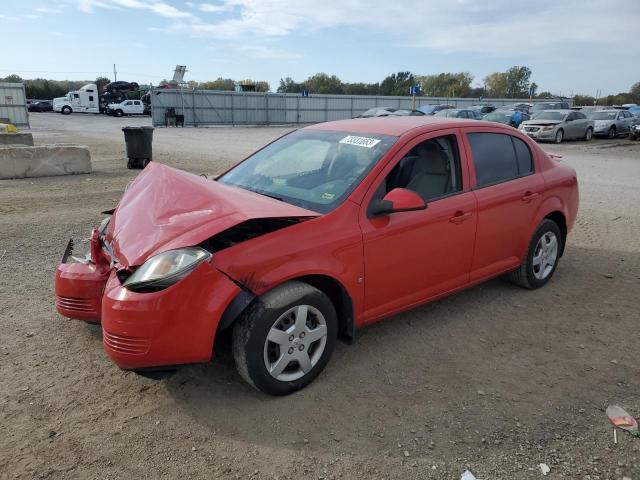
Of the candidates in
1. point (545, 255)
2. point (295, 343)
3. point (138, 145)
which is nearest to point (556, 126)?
point (138, 145)

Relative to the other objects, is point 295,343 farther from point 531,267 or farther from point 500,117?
point 500,117

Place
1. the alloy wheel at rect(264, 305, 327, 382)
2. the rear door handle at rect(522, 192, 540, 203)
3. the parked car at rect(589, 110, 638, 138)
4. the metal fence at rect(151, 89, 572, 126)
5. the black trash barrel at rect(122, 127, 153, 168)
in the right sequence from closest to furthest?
the alloy wheel at rect(264, 305, 327, 382) < the rear door handle at rect(522, 192, 540, 203) < the black trash barrel at rect(122, 127, 153, 168) < the parked car at rect(589, 110, 638, 138) < the metal fence at rect(151, 89, 572, 126)

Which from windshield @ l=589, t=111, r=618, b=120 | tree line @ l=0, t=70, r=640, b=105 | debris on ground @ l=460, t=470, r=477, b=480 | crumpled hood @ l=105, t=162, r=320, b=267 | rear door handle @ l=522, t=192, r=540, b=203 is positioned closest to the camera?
debris on ground @ l=460, t=470, r=477, b=480

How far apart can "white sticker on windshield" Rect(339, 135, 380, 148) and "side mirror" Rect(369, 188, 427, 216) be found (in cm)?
56

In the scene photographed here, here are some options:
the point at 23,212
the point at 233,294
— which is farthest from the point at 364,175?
the point at 23,212

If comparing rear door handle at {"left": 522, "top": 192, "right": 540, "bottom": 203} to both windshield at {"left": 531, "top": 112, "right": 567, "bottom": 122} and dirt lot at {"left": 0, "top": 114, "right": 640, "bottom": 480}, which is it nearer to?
dirt lot at {"left": 0, "top": 114, "right": 640, "bottom": 480}

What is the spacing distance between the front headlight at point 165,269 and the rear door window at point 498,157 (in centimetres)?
248

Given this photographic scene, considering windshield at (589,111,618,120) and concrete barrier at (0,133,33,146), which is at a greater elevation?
windshield at (589,111,618,120)

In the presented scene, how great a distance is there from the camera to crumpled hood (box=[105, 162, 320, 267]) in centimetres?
292

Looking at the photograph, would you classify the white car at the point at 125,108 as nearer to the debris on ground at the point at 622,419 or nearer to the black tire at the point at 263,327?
the black tire at the point at 263,327

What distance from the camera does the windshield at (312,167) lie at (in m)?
3.56

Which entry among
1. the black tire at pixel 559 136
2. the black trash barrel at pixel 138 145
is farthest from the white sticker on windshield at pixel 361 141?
the black tire at pixel 559 136

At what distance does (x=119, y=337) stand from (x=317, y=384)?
128 centimetres

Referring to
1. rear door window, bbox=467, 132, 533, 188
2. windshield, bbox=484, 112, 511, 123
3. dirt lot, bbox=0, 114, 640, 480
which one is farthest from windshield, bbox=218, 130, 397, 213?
windshield, bbox=484, 112, 511, 123
